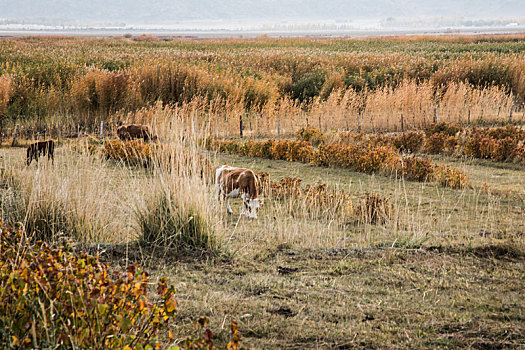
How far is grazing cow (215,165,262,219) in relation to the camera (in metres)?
7.50

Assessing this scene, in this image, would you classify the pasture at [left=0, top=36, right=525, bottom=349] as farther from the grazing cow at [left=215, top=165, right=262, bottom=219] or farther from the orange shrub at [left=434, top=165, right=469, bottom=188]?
the grazing cow at [left=215, top=165, right=262, bottom=219]

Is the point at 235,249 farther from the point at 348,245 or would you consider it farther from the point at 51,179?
the point at 51,179

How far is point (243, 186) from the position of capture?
752 cm

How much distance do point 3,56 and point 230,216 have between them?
25.8 m

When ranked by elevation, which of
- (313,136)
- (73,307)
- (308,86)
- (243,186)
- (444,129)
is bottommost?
(313,136)

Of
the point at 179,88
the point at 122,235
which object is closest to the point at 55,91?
Result: the point at 179,88

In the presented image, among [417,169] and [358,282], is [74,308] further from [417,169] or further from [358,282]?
[417,169]

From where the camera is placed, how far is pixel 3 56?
2906 centimetres

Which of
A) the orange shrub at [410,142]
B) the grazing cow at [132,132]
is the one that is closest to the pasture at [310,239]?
the grazing cow at [132,132]

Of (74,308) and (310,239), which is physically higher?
(74,308)

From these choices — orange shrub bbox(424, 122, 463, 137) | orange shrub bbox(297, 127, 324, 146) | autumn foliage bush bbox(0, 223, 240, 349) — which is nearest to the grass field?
autumn foliage bush bbox(0, 223, 240, 349)

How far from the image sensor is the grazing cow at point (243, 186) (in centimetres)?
750

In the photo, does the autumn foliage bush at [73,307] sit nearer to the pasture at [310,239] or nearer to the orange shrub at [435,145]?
the pasture at [310,239]

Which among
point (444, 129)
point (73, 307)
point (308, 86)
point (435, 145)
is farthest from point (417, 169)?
point (308, 86)
